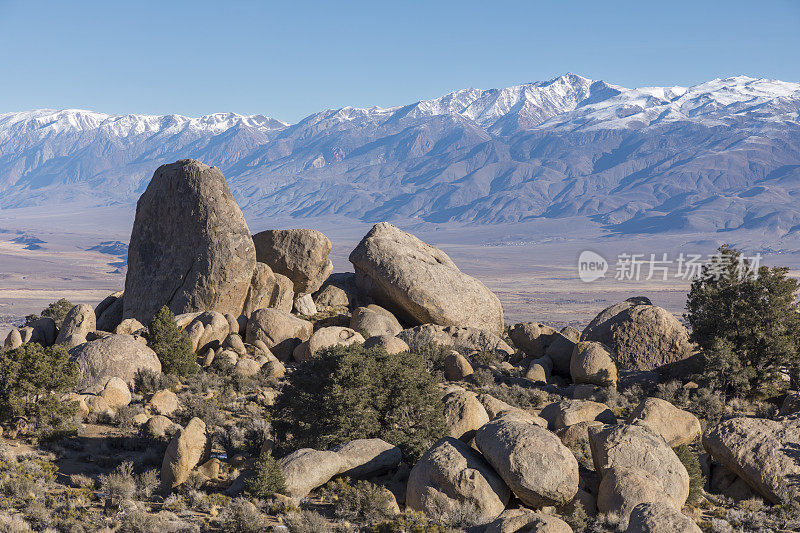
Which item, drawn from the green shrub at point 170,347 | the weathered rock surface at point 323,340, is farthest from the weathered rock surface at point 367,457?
the green shrub at point 170,347

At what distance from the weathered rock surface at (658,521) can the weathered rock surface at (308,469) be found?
6125 mm

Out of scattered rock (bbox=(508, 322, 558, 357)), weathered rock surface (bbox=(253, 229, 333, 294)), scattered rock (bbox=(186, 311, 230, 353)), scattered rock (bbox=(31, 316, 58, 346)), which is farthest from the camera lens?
weathered rock surface (bbox=(253, 229, 333, 294))

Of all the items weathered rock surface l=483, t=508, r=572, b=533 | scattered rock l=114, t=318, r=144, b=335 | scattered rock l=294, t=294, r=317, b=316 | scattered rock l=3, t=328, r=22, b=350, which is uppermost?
scattered rock l=294, t=294, r=317, b=316

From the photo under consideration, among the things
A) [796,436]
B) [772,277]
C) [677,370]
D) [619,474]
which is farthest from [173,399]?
[772,277]

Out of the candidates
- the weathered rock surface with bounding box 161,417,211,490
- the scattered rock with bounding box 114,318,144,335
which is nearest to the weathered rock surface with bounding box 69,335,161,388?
the scattered rock with bounding box 114,318,144,335

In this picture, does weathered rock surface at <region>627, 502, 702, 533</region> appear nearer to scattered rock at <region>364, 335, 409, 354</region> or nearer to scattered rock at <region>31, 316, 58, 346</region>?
scattered rock at <region>364, 335, 409, 354</region>

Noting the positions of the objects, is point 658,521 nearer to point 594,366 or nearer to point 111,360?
point 594,366

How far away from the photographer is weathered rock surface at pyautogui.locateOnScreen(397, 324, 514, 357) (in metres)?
28.1

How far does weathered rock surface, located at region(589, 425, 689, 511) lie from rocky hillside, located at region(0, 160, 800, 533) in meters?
0.04

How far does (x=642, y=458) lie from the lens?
13.3 meters

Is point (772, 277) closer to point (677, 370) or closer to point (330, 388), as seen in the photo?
point (677, 370)

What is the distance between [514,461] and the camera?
1238 cm

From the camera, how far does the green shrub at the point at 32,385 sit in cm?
1669

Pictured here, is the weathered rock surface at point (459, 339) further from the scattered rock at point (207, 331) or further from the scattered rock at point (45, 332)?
the scattered rock at point (45, 332)
